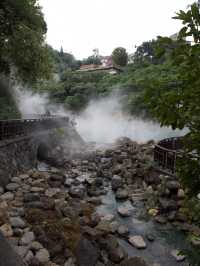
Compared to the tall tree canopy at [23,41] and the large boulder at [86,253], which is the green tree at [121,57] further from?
the large boulder at [86,253]

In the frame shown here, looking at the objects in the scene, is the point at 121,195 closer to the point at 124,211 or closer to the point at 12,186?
the point at 124,211

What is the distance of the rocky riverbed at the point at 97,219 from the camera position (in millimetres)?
6594

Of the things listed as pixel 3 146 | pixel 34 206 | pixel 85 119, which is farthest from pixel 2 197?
pixel 85 119

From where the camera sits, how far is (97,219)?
865cm

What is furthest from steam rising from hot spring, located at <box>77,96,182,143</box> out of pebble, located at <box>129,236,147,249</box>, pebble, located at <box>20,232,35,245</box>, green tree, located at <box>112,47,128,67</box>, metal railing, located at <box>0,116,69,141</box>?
green tree, located at <box>112,47,128,67</box>

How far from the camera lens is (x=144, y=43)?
51.0m

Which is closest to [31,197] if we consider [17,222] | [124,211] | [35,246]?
[17,222]

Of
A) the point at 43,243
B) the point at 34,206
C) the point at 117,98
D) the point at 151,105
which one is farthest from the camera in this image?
the point at 117,98

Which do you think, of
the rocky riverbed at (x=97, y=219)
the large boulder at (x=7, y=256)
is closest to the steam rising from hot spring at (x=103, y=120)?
the rocky riverbed at (x=97, y=219)

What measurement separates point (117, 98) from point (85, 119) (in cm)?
538

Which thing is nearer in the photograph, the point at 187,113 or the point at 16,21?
the point at 187,113

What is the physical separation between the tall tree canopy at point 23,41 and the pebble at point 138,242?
9150 millimetres

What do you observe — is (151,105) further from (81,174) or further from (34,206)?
(81,174)

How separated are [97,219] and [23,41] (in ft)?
28.5
